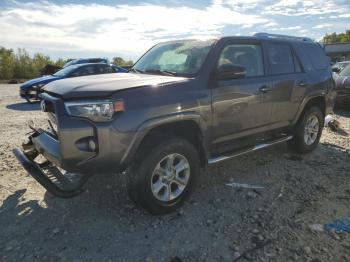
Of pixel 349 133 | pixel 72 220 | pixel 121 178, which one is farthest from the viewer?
pixel 349 133

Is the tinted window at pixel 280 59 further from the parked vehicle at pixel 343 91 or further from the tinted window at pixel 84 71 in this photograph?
the tinted window at pixel 84 71

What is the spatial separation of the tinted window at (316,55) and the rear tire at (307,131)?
0.76 metres

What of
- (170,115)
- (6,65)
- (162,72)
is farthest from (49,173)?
(6,65)

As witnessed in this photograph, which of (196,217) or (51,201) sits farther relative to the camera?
(51,201)

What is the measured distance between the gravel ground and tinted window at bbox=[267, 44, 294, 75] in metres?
1.53

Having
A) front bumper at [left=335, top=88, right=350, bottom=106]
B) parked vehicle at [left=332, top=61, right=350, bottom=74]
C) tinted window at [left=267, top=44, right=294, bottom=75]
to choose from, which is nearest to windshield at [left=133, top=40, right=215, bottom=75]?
tinted window at [left=267, top=44, right=294, bottom=75]

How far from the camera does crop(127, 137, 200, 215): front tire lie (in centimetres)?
351

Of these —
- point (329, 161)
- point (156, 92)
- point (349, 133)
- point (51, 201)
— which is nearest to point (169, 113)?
point (156, 92)

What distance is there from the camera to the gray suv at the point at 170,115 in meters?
3.20

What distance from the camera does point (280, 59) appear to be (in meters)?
5.21

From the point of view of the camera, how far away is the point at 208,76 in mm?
3996

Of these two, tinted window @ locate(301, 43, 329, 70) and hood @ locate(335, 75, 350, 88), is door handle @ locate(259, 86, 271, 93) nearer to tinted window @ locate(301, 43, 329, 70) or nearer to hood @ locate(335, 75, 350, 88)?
tinted window @ locate(301, 43, 329, 70)

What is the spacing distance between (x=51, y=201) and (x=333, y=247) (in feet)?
10.4

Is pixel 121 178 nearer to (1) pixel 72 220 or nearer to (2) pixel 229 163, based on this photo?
(1) pixel 72 220
